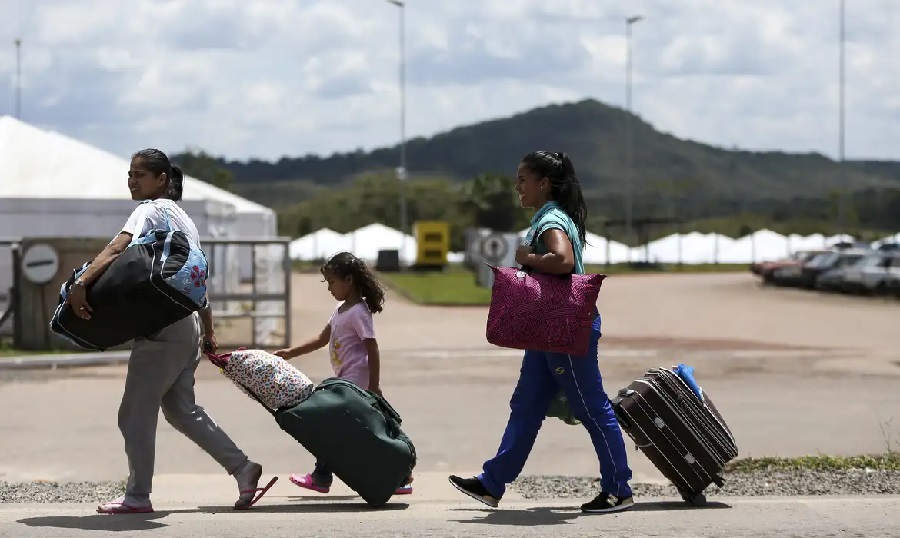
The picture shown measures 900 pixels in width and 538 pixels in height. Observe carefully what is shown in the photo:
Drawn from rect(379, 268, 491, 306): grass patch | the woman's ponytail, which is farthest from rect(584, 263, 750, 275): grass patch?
the woman's ponytail

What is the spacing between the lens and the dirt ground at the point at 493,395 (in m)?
10.4

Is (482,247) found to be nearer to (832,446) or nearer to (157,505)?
(832,446)

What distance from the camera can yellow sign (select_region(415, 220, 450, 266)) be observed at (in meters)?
65.0

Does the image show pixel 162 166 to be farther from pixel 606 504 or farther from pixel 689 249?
pixel 689 249

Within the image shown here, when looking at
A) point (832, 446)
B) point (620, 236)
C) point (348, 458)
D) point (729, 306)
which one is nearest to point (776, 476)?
point (832, 446)

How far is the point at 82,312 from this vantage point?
662 cm

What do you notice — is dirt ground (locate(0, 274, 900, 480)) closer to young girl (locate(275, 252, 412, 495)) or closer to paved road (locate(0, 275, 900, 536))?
paved road (locate(0, 275, 900, 536))

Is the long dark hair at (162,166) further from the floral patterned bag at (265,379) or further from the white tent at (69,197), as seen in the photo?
the white tent at (69,197)

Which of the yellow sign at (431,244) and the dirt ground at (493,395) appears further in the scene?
the yellow sign at (431,244)

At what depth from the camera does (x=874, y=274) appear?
138ft

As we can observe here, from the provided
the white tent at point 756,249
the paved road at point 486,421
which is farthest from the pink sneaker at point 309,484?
the white tent at point 756,249

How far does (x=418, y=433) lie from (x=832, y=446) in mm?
3208

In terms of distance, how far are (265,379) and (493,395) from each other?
7.61 metres

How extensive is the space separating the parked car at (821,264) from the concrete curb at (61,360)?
99.8ft
